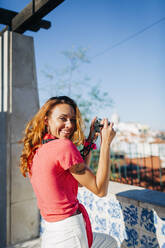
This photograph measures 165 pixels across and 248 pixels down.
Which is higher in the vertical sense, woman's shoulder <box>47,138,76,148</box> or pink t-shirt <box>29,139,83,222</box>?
woman's shoulder <box>47,138,76,148</box>

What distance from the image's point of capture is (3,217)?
2.40m

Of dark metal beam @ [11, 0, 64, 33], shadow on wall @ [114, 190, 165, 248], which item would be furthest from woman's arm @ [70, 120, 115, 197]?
dark metal beam @ [11, 0, 64, 33]

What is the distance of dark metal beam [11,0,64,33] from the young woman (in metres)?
1.45

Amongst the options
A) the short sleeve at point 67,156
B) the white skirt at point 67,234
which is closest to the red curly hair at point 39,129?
the short sleeve at point 67,156

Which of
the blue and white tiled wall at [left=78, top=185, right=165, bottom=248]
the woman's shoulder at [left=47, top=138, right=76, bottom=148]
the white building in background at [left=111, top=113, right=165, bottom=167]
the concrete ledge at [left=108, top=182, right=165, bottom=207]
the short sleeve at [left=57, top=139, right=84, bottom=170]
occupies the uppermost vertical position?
the woman's shoulder at [left=47, top=138, right=76, bottom=148]

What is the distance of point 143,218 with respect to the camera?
1.64 m

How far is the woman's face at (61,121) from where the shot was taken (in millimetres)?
1181

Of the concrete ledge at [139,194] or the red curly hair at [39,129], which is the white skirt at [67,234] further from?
the concrete ledge at [139,194]

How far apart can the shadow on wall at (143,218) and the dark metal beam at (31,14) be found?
1.92 metres

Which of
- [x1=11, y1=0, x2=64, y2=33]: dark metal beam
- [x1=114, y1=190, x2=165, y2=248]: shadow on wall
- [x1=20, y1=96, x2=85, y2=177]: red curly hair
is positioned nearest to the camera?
[x1=20, y1=96, x2=85, y2=177]: red curly hair

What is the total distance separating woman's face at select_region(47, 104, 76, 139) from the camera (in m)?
1.18

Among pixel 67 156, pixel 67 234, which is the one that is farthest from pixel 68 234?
pixel 67 156

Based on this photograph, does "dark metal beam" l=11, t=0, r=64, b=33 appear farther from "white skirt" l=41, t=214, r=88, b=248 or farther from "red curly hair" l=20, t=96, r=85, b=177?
"white skirt" l=41, t=214, r=88, b=248

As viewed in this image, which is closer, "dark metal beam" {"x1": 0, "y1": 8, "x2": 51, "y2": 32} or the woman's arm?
the woman's arm
